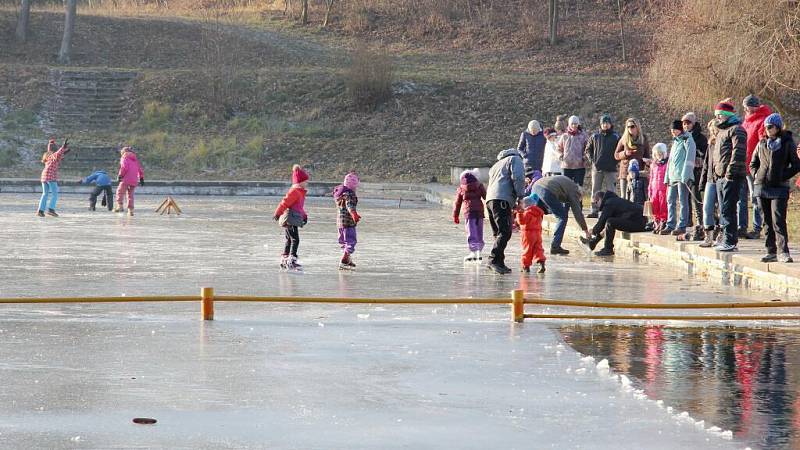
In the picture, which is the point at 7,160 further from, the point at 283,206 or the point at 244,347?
the point at 244,347

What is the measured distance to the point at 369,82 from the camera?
47188 mm

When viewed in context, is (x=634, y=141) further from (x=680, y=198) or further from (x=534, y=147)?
(x=534, y=147)

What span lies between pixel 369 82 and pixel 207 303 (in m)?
35.7

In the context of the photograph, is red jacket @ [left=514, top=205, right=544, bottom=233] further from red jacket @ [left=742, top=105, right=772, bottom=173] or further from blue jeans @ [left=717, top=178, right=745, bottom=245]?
red jacket @ [left=742, top=105, right=772, bottom=173]

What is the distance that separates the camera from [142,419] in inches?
313

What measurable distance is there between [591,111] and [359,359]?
3588cm

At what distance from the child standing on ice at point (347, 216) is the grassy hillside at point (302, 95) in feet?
73.6

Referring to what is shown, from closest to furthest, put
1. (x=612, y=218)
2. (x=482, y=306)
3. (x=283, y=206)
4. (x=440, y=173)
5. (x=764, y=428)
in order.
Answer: (x=764, y=428)
(x=482, y=306)
(x=283, y=206)
(x=612, y=218)
(x=440, y=173)

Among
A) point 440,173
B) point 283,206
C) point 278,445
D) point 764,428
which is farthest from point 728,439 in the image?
point 440,173

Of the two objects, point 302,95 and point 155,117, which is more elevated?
point 302,95

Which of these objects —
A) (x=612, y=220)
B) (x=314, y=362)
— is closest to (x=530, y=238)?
(x=612, y=220)

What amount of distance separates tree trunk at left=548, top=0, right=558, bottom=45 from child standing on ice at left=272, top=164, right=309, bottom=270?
39.4m

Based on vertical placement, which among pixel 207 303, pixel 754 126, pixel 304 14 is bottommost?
pixel 207 303

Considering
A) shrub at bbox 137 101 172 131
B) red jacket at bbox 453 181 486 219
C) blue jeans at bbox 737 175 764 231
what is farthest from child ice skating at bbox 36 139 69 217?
shrub at bbox 137 101 172 131
